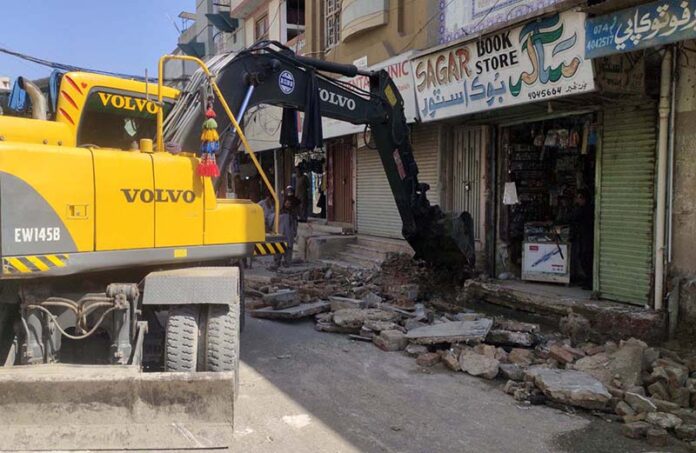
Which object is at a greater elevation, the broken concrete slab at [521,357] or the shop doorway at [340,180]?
the shop doorway at [340,180]

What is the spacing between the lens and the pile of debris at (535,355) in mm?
4895

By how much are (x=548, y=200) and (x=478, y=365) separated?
5.24 meters

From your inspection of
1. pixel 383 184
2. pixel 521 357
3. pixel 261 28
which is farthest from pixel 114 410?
pixel 261 28

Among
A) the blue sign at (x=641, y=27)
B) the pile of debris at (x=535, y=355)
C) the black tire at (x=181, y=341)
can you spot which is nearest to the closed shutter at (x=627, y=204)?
the pile of debris at (x=535, y=355)

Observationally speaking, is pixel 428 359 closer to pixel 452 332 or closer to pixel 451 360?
pixel 451 360

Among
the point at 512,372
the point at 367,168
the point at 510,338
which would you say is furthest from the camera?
the point at 367,168

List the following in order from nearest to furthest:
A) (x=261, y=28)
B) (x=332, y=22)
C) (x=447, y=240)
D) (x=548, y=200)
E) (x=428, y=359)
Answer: (x=428, y=359), (x=447, y=240), (x=548, y=200), (x=332, y=22), (x=261, y=28)

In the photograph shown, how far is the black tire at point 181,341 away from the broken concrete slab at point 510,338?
3.56 metres

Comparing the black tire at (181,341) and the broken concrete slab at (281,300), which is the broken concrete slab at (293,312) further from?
the black tire at (181,341)

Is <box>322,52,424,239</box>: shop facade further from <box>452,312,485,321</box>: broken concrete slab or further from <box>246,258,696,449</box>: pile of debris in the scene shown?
<box>452,312,485,321</box>: broken concrete slab

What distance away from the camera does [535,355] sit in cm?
628

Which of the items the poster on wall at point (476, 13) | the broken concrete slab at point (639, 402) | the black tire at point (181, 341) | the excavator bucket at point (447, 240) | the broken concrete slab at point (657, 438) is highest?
the poster on wall at point (476, 13)

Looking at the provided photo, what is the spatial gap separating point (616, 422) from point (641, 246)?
333 centimetres

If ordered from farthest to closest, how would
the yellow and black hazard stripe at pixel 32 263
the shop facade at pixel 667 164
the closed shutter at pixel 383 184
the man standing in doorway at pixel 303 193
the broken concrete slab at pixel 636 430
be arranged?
the man standing in doorway at pixel 303 193 < the closed shutter at pixel 383 184 < the shop facade at pixel 667 164 < the broken concrete slab at pixel 636 430 < the yellow and black hazard stripe at pixel 32 263
